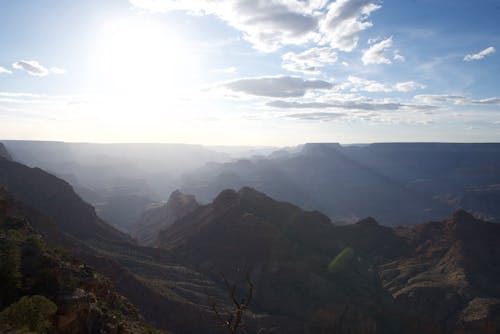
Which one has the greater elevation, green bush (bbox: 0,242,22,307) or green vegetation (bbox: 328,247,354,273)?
green bush (bbox: 0,242,22,307)

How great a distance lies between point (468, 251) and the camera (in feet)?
218

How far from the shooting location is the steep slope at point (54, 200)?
78938mm

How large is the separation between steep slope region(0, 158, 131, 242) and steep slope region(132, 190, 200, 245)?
1125 inches

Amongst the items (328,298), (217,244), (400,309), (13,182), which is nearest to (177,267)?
(217,244)

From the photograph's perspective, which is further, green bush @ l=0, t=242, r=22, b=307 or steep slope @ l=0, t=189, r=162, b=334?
green bush @ l=0, t=242, r=22, b=307

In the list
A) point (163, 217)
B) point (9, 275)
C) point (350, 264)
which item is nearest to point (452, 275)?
point (350, 264)

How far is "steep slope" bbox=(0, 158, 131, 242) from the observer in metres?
78.9

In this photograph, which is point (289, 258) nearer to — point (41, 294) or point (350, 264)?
point (350, 264)

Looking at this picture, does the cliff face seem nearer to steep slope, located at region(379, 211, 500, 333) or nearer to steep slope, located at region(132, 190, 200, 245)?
steep slope, located at region(379, 211, 500, 333)

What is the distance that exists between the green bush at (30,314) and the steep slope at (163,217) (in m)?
98.8

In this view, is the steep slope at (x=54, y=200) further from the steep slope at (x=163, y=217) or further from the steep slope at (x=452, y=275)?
the steep slope at (x=452, y=275)

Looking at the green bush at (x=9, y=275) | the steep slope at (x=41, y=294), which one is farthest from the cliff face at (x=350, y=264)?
the green bush at (x=9, y=275)

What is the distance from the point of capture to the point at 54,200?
279 feet

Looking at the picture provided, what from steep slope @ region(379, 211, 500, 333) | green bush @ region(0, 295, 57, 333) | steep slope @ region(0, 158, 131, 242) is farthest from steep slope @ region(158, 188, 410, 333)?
green bush @ region(0, 295, 57, 333)
